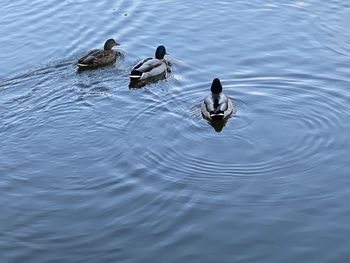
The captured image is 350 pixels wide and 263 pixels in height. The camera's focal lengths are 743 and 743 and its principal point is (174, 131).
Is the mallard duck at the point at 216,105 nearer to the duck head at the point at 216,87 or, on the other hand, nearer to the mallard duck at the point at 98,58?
the duck head at the point at 216,87

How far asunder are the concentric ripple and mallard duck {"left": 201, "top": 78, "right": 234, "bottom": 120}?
0.17m

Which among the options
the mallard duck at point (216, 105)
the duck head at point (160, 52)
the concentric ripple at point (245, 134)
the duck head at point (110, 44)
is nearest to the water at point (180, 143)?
the concentric ripple at point (245, 134)

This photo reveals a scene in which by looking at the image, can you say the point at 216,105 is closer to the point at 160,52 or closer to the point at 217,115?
the point at 217,115

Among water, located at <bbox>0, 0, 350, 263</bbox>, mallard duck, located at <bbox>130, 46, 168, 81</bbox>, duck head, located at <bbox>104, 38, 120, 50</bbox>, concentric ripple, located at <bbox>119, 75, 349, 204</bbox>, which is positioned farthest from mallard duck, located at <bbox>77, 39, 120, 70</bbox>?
concentric ripple, located at <bbox>119, 75, 349, 204</bbox>

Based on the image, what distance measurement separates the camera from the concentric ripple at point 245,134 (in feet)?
39.0

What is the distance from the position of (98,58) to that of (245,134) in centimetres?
466

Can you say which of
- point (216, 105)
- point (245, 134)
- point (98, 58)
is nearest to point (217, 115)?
point (216, 105)

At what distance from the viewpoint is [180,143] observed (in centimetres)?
1284

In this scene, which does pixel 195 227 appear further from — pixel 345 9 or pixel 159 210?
pixel 345 9

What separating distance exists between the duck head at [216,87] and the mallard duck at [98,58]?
3.27 meters

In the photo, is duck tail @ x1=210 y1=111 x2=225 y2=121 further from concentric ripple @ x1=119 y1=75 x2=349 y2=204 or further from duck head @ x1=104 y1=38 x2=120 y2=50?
duck head @ x1=104 y1=38 x2=120 y2=50

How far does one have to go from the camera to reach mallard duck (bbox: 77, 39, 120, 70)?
16203 mm

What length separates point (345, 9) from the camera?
754 inches

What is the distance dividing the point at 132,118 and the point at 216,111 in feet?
5.14
